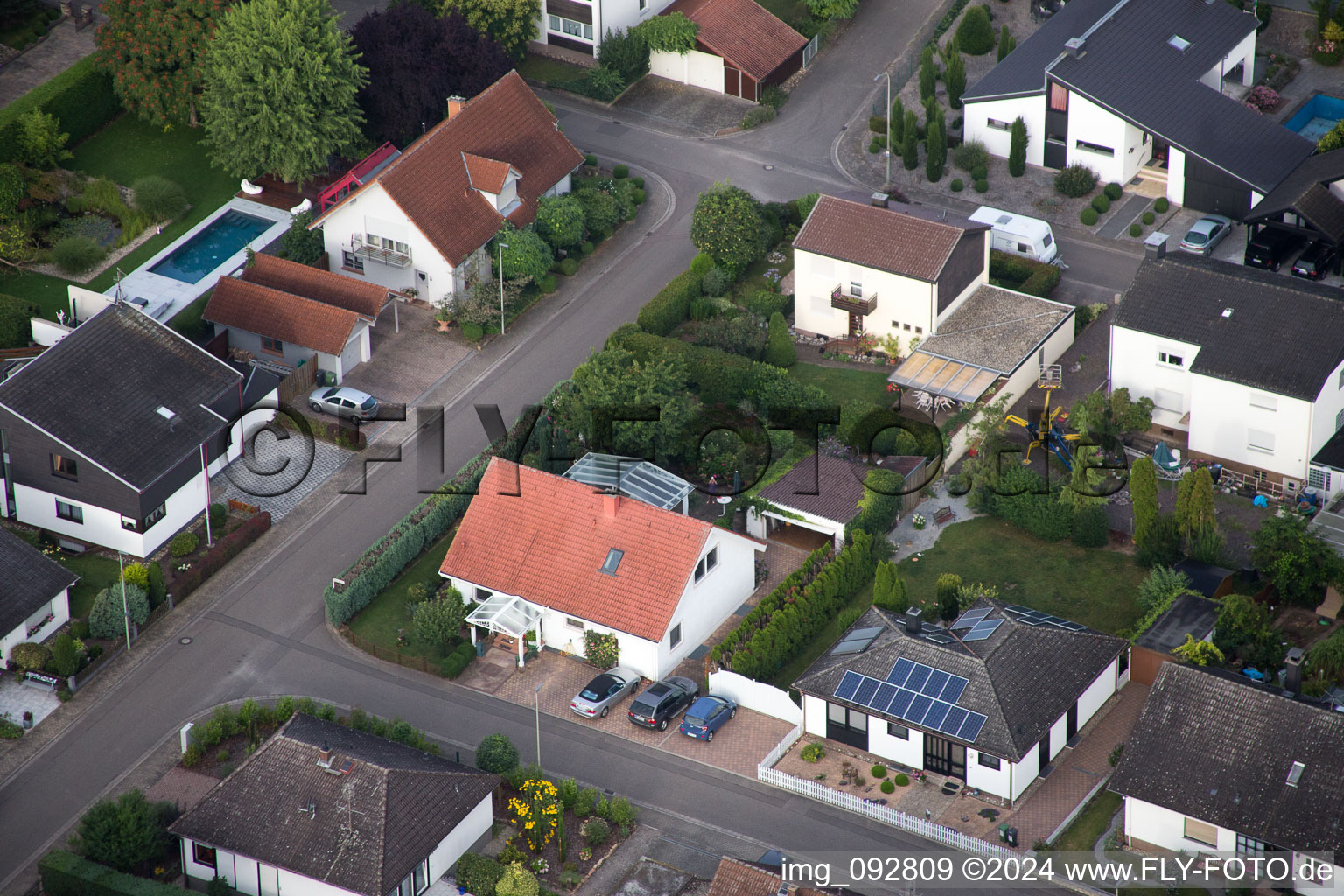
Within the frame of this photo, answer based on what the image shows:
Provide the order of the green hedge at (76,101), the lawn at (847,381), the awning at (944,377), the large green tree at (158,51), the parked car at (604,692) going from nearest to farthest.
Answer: the parked car at (604,692) < the awning at (944,377) < the lawn at (847,381) < the large green tree at (158,51) < the green hedge at (76,101)

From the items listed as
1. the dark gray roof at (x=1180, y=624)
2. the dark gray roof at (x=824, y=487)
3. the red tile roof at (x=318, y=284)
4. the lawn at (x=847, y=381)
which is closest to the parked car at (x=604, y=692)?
the dark gray roof at (x=824, y=487)

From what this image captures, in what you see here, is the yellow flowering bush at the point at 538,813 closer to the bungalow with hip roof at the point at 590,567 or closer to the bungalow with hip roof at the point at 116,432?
the bungalow with hip roof at the point at 590,567

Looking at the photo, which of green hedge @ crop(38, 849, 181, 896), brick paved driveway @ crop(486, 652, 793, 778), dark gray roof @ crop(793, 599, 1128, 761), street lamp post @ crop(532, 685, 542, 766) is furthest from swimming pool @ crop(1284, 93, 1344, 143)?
green hedge @ crop(38, 849, 181, 896)

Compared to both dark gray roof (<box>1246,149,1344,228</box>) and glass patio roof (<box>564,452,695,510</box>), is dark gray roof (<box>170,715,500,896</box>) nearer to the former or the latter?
glass patio roof (<box>564,452,695,510</box>)

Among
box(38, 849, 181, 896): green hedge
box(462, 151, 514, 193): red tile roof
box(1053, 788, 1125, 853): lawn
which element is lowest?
box(1053, 788, 1125, 853): lawn

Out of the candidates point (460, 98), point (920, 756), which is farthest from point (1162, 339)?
point (460, 98)

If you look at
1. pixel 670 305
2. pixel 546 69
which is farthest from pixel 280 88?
pixel 670 305

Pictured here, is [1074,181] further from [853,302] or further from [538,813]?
[538,813]

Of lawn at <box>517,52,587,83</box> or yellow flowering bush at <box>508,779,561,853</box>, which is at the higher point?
lawn at <box>517,52,587,83</box>
